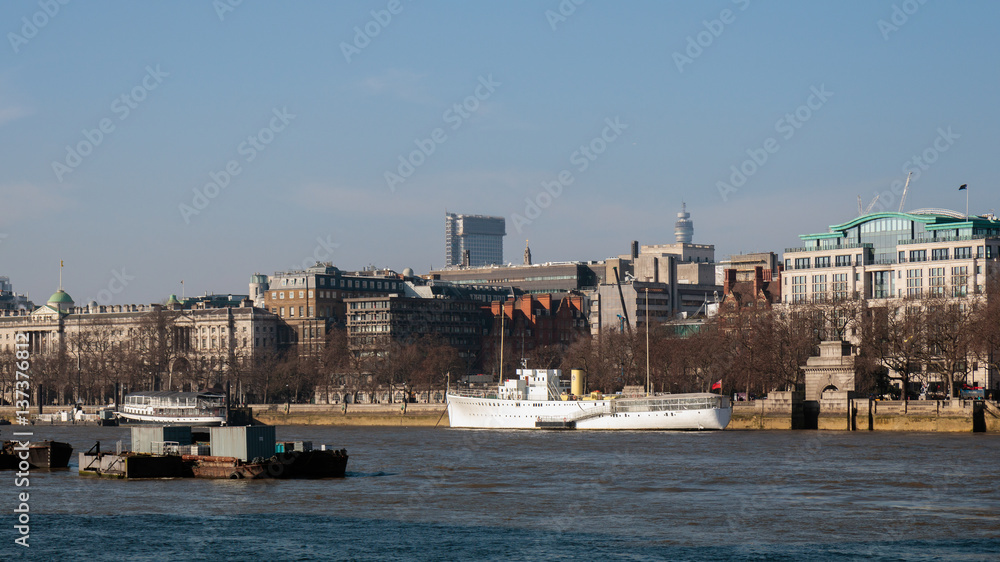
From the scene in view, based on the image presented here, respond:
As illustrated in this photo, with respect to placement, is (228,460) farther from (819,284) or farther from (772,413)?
(819,284)

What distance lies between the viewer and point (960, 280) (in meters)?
179

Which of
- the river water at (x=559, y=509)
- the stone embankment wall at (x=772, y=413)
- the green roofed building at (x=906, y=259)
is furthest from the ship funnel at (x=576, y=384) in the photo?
the river water at (x=559, y=509)

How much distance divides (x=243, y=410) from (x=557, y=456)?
286 feet

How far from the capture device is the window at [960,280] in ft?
575

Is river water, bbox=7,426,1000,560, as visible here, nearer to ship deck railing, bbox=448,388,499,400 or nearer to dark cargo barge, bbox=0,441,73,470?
dark cargo barge, bbox=0,441,73,470

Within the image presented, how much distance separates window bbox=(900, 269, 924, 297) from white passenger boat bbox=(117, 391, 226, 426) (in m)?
82.8

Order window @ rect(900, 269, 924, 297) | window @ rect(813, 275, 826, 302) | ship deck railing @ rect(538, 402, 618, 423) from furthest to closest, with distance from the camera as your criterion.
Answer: window @ rect(813, 275, 826, 302), window @ rect(900, 269, 924, 297), ship deck railing @ rect(538, 402, 618, 423)

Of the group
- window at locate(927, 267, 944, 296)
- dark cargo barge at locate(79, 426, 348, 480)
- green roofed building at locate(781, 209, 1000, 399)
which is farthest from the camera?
window at locate(927, 267, 944, 296)

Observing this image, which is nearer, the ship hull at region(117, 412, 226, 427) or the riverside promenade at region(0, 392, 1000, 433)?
the riverside promenade at region(0, 392, 1000, 433)

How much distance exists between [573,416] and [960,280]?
62831 mm

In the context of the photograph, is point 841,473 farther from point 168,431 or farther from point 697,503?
point 168,431

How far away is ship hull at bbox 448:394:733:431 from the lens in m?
133

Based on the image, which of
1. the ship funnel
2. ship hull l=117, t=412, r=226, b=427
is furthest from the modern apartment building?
ship hull l=117, t=412, r=226, b=427

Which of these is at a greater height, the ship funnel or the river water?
the ship funnel
